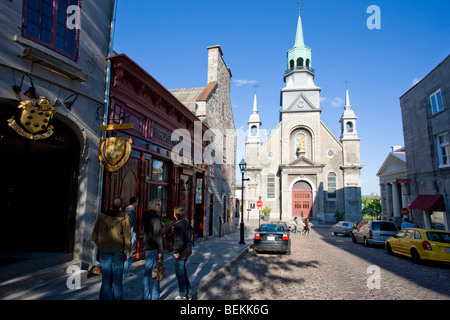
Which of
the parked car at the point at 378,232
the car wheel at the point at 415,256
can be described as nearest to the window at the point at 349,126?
the parked car at the point at 378,232

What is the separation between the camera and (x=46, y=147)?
256 inches

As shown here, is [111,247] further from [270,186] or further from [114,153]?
[270,186]

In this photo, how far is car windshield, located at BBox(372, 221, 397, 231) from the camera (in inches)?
595

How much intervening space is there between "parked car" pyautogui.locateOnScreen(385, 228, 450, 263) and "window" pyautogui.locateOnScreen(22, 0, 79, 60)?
12.7m

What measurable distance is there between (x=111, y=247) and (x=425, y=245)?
10787 millimetres

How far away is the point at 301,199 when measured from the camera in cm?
3744

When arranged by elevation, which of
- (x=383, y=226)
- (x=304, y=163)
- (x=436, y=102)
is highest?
(x=436, y=102)

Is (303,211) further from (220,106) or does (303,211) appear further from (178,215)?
(178,215)

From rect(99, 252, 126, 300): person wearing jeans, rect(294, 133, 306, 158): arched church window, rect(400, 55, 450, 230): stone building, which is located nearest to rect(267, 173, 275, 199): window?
rect(294, 133, 306, 158): arched church window

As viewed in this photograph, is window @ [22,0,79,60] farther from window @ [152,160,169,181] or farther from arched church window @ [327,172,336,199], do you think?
arched church window @ [327,172,336,199]

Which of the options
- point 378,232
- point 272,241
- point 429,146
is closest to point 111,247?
point 272,241

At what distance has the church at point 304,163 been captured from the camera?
36688 millimetres
